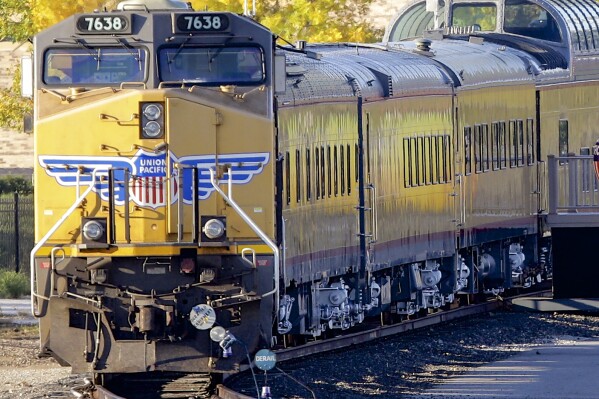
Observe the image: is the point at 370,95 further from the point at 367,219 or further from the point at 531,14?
the point at 531,14

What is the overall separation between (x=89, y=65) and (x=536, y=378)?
19.4 feet

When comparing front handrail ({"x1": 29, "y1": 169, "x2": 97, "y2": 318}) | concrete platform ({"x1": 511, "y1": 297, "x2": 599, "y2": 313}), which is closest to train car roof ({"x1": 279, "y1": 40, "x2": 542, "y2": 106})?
front handrail ({"x1": 29, "y1": 169, "x2": 97, "y2": 318})

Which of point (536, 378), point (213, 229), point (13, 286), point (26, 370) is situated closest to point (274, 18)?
point (13, 286)

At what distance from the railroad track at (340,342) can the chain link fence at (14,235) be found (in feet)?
26.9

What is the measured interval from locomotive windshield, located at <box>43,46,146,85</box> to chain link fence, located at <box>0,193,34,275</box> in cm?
1320

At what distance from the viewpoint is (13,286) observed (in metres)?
26.8

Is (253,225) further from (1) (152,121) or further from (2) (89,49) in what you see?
(2) (89,49)

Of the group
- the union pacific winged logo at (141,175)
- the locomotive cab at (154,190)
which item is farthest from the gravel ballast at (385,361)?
the union pacific winged logo at (141,175)

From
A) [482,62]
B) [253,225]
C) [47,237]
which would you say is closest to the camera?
[47,237]

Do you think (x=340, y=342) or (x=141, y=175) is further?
(x=340, y=342)

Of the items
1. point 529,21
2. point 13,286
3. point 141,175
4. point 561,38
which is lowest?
point 13,286

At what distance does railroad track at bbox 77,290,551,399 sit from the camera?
51.5ft

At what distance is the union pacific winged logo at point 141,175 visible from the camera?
15.7 metres

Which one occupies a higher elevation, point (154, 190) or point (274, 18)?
point (274, 18)
